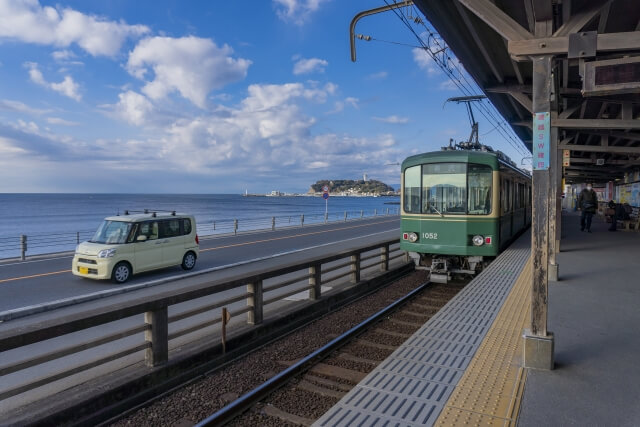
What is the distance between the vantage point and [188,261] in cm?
1237

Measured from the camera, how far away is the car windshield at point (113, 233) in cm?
1081

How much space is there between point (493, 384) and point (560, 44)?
3320 millimetres

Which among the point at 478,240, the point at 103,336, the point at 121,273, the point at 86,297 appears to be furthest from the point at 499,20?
the point at 121,273

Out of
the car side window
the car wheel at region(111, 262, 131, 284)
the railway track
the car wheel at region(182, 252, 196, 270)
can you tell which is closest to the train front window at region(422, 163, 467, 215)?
the railway track

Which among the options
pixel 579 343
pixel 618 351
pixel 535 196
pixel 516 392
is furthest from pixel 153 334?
pixel 618 351

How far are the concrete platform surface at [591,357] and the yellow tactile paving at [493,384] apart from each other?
0.12 m

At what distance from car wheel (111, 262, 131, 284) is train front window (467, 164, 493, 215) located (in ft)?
28.9

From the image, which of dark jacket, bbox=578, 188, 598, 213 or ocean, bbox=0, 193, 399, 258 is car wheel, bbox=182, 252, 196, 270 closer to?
ocean, bbox=0, 193, 399, 258

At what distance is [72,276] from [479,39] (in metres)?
11.7

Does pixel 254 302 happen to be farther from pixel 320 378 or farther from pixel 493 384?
pixel 493 384

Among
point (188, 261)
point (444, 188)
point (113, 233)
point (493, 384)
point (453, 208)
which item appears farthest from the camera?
point (188, 261)

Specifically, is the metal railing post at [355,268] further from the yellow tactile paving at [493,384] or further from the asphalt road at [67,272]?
the asphalt road at [67,272]

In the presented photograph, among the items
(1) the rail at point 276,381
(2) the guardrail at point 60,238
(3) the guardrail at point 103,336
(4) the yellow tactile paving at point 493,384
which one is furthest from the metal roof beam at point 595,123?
(2) the guardrail at point 60,238

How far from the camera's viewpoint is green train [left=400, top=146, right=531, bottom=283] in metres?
9.12
